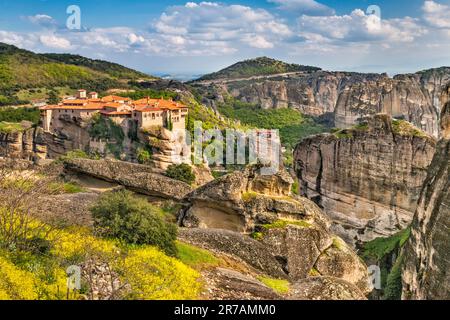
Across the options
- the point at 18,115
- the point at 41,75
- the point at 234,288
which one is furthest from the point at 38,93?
the point at 234,288

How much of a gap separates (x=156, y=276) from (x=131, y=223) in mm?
2448

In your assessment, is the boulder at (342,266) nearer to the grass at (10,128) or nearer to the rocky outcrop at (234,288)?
the rocky outcrop at (234,288)

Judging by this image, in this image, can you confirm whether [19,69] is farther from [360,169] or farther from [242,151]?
[360,169]

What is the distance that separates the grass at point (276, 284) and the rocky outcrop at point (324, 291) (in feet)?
0.92

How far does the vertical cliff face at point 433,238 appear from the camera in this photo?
14430mm

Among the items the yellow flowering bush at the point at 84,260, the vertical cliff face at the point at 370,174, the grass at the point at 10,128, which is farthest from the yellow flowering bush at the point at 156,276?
the grass at the point at 10,128

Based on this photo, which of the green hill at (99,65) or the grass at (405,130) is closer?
the grass at (405,130)

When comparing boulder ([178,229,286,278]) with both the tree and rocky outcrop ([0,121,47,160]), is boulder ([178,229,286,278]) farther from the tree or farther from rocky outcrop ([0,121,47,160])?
the tree

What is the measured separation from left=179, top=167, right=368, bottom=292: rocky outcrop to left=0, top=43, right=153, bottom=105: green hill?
8363 cm

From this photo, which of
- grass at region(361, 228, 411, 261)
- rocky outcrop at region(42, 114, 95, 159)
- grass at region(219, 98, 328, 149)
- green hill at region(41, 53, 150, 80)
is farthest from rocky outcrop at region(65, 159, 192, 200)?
green hill at region(41, 53, 150, 80)

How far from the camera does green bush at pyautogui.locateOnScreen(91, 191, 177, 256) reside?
48.9 feet

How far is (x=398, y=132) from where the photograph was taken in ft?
125

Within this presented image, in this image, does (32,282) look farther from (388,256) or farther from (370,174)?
(370,174)

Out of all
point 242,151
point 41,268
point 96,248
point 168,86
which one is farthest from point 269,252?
point 168,86
